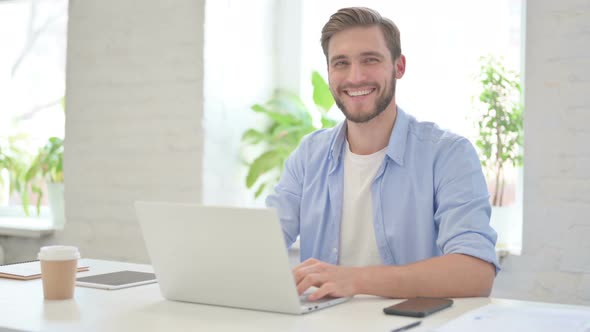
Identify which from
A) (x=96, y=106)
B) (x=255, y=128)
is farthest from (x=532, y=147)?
(x=96, y=106)

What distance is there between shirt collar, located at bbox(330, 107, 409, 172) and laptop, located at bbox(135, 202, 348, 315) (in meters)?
0.59

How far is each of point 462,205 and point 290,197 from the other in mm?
549

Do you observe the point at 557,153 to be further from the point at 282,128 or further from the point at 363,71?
the point at 282,128

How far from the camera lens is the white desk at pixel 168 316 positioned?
1.30 meters

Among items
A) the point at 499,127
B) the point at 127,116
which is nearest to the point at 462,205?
the point at 499,127

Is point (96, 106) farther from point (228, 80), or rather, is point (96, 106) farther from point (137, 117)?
point (228, 80)

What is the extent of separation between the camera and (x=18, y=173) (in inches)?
152

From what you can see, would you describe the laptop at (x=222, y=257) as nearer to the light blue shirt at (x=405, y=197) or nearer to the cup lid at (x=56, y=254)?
the cup lid at (x=56, y=254)

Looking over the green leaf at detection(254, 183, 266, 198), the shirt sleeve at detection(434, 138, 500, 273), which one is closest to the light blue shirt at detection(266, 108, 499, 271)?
the shirt sleeve at detection(434, 138, 500, 273)

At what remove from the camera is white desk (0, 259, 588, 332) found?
1296 millimetres

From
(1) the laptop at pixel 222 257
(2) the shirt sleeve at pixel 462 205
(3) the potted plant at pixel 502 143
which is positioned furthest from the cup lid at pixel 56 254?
(3) the potted plant at pixel 502 143

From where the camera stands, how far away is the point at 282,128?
3.32 meters

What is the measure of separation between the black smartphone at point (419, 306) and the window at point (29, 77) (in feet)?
9.65

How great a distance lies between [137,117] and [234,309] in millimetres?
2094
